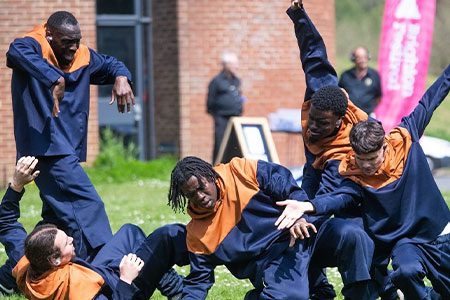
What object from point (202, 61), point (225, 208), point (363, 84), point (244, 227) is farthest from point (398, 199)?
point (202, 61)

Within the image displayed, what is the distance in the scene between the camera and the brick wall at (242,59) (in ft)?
51.9

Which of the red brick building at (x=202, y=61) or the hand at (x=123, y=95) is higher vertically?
the hand at (x=123, y=95)

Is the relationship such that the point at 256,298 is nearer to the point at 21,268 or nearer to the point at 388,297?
the point at 388,297

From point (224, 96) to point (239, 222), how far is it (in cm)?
872

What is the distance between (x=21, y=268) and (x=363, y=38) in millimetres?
24255

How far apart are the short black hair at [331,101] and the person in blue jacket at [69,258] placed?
115 centimetres

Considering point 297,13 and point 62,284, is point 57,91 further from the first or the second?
point 297,13

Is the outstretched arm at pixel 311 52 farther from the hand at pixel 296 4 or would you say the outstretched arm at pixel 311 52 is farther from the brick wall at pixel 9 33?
the brick wall at pixel 9 33

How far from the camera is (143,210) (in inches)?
453

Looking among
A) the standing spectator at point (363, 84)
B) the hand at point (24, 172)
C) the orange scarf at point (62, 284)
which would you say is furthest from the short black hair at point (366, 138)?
the standing spectator at point (363, 84)

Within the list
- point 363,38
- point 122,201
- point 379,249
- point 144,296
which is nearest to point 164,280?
point 144,296

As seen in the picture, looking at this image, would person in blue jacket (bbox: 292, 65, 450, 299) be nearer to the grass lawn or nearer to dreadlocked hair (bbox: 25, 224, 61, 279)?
the grass lawn

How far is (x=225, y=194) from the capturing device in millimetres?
6289

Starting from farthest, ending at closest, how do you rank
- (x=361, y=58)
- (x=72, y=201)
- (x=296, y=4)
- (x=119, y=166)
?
1. (x=119, y=166)
2. (x=361, y=58)
3. (x=72, y=201)
4. (x=296, y=4)
